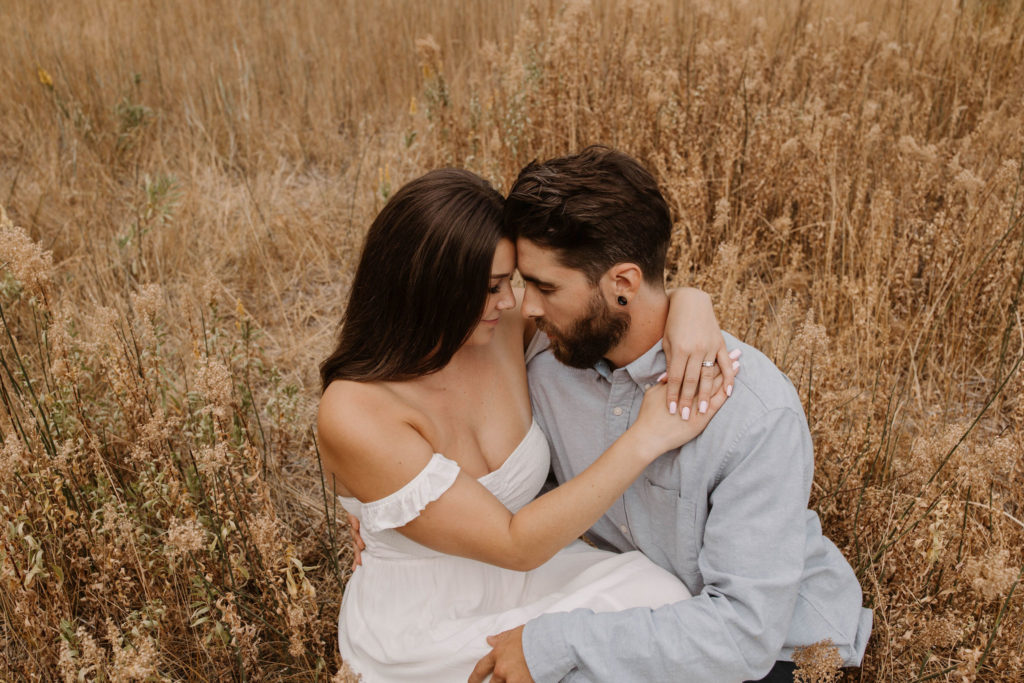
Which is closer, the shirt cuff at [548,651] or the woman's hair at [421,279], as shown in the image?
the shirt cuff at [548,651]

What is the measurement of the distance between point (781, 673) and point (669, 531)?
0.46m

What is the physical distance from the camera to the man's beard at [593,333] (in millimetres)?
2133

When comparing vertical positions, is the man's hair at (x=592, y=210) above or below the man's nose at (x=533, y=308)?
above

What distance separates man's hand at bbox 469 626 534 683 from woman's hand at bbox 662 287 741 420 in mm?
720

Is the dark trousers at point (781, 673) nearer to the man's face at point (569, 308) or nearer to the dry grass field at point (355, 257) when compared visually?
the dry grass field at point (355, 257)

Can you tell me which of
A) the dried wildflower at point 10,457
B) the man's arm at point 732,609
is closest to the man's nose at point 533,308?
the man's arm at point 732,609

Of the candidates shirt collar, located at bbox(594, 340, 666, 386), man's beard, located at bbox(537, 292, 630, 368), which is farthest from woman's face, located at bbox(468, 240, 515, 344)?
shirt collar, located at bbox(594, 340, 666, 386)

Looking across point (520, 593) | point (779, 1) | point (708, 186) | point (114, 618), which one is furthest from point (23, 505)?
point (779, 1)

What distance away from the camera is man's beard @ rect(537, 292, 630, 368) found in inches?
84.0

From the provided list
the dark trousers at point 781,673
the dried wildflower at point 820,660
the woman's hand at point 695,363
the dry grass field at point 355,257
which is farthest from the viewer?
the dry grass field at point 355,257

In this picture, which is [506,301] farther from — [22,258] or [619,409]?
[22,258]

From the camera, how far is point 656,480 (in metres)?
2.11

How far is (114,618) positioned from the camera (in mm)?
2512

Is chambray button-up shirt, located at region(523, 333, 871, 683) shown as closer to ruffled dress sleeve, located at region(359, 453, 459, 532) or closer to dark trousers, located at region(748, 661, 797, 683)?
dark trousers, located at region(748, 661, 797, 683)
